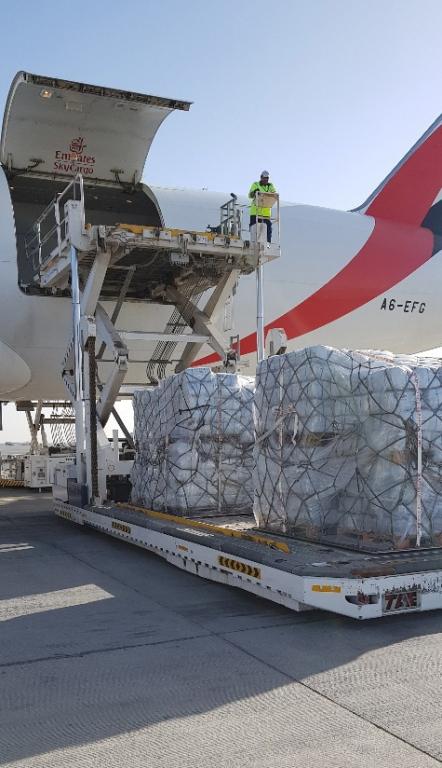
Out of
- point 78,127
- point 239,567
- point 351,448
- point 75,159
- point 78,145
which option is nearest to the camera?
point 239,567

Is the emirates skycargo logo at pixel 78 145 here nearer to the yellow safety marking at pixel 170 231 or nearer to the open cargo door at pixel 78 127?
the open cargo door at pixel 78 127

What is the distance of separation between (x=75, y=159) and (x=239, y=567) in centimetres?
948

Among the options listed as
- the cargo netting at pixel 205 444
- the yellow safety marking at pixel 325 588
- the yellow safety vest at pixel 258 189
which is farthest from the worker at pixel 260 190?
the yellow safety marking at pixel 325 588

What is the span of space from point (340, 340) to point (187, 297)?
4.28 m

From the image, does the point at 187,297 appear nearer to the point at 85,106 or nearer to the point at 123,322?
the point at 123,322

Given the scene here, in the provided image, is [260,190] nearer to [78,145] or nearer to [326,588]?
[78,145]

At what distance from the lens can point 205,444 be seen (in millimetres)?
8562

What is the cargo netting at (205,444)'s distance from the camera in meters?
8.53

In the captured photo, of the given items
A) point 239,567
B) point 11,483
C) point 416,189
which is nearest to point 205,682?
point 239,567

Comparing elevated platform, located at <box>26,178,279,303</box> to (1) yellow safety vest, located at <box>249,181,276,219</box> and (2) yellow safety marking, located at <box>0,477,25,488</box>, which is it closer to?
(1) yellow safety vest, located at <box>249,181,276,219</box>

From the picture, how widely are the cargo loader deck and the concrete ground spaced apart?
17 centimetres

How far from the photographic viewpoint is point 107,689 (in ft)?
13.7

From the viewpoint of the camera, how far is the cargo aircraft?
12.6 m

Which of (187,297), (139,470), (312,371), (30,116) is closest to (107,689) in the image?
(312,371)
